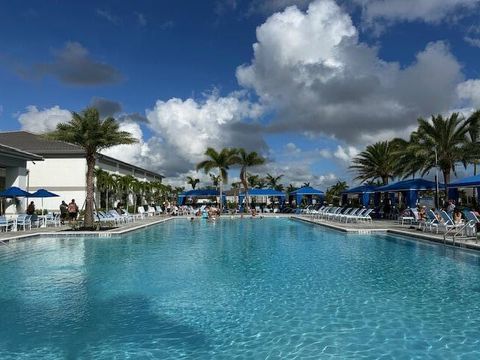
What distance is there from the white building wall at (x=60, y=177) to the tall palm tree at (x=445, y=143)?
82.8ft

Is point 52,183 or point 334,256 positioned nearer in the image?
point 334,256

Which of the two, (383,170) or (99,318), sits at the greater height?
(383,170)

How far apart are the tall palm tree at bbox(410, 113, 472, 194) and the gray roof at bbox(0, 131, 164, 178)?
23300 millimetres

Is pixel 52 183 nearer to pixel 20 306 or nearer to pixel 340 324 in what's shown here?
pixel 20 306

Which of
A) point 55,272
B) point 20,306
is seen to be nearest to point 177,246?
point 55,272

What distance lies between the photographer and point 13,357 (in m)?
4.95

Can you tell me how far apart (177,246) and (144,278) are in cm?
535

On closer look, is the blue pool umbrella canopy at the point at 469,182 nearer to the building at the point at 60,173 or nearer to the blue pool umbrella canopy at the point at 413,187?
the blue pool umbrella canopy at the point at 413,187

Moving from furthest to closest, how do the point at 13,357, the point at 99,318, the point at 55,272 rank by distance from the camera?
the point at 55,272 < the point at 99,318 < the point at 13,357

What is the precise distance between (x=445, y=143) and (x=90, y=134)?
20.6m

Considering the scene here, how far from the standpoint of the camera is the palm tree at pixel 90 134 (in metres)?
18.0

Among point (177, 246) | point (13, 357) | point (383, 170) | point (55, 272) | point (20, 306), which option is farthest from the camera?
point (383, 170)

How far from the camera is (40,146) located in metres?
34.5

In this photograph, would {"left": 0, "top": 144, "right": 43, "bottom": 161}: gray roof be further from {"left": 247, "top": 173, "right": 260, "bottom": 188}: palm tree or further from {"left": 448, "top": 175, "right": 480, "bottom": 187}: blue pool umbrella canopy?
{"left": 247, "top": 173, "right": 260, "bottom": 188}: palm tree
